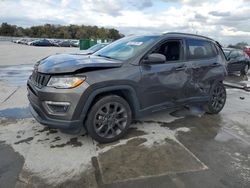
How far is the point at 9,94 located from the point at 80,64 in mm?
4242

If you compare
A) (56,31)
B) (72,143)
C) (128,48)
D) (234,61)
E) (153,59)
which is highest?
(56,31)

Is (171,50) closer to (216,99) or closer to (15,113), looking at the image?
(216,99)

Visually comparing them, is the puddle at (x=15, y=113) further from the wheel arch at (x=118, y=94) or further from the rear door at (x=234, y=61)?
the rear door at (x=234, y=61)

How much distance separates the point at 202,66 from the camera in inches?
209

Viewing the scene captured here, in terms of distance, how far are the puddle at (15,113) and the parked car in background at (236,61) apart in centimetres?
1063

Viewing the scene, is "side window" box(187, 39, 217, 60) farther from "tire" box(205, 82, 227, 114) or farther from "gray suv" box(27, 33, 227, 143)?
"tire" box(205, 82, 227, 114)

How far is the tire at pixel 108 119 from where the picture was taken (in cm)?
382

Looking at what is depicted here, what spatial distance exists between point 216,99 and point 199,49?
1.30 meters

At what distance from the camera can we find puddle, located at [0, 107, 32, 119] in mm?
5168

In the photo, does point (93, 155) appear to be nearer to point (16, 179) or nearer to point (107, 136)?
point (107, 136)

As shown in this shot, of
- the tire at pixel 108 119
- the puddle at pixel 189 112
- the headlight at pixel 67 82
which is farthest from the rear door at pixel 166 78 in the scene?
the headlight at pixel 67 82

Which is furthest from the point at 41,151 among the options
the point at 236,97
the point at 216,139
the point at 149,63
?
the point at 236,97

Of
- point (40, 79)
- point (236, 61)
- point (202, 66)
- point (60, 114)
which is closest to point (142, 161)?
point (60, 114)

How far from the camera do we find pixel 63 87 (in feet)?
11.7
